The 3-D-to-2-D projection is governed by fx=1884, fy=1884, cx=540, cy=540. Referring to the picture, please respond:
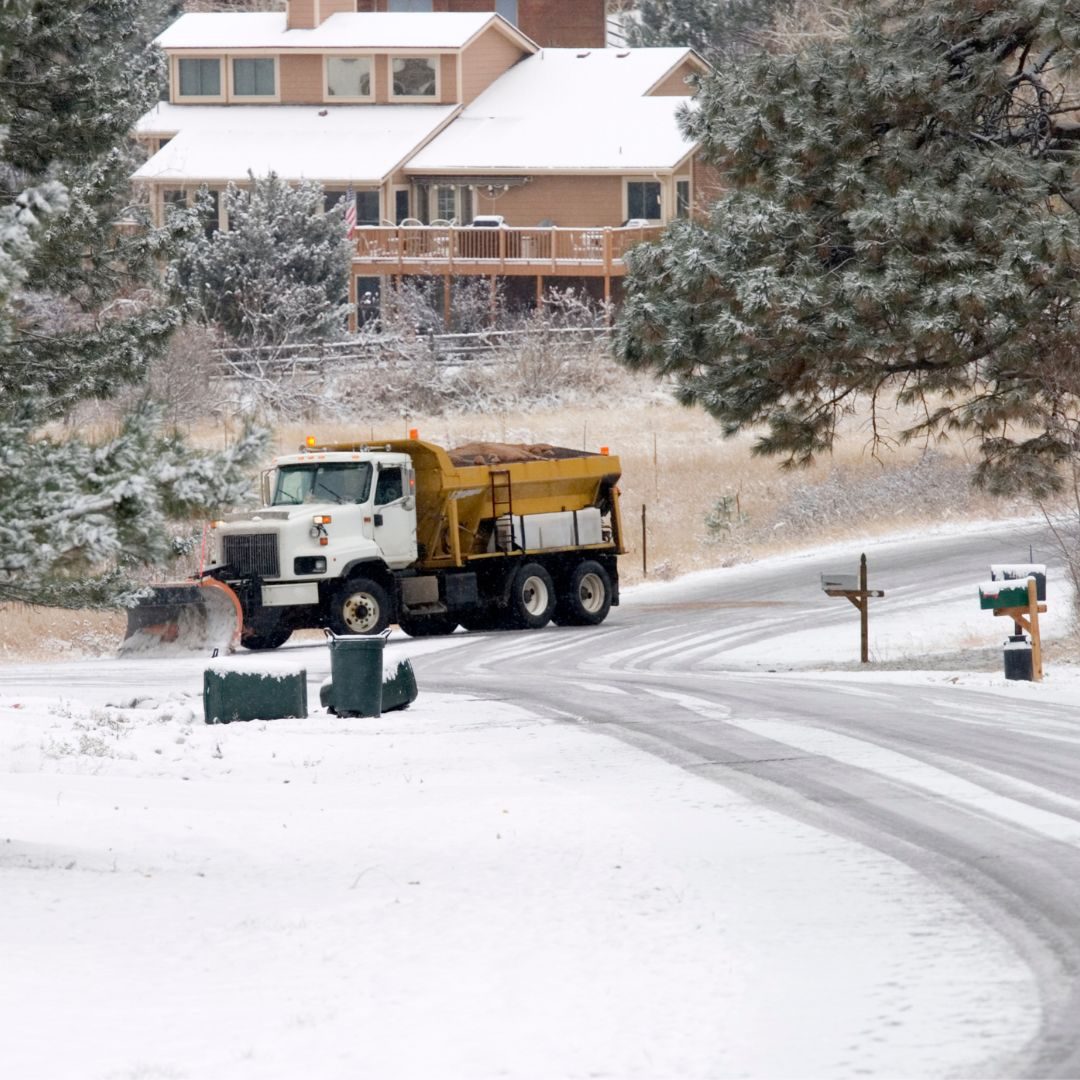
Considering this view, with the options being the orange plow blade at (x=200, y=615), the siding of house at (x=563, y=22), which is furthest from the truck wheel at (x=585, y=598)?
the siding of house at (x=563, y=22)

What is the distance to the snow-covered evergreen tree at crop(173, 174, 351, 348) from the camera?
165 ft

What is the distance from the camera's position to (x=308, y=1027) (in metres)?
7.40

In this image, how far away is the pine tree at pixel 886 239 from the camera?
19188 millimetres

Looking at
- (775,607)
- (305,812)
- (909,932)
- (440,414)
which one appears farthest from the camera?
(440,414)

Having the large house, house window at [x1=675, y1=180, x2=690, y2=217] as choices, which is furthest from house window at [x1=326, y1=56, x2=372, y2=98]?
house window at [x1=675, y1=180, x2=690, y2=217]

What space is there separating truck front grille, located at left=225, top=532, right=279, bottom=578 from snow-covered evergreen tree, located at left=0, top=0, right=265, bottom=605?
2632 millimetres

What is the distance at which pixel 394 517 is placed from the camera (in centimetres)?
2664

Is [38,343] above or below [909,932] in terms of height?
above

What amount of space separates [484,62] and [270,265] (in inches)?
569

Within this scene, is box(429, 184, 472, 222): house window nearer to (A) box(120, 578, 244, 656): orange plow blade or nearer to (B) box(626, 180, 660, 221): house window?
(B) box(626, 180, 660, 221): house window

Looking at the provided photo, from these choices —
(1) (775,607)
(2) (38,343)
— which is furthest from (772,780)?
(1) (775,607)

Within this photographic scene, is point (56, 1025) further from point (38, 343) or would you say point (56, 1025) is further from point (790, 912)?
point (38, 343)

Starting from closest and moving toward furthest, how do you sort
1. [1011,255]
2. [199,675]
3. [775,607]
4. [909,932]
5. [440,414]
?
[909,932], [1011,255], [199,675], [775,607], [440,414]

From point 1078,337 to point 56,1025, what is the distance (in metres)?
15.0
